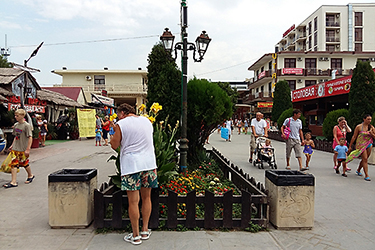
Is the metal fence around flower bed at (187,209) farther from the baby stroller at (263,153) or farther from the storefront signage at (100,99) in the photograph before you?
the storefront signage at (100,99)

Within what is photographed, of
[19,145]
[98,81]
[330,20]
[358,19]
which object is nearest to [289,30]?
[330,20]

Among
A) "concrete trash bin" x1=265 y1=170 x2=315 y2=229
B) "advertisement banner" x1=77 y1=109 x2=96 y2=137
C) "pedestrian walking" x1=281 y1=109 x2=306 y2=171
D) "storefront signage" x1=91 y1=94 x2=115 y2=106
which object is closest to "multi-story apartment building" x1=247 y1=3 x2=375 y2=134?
"storefront signage" x1=91 y1=94 x2=115 y2=106

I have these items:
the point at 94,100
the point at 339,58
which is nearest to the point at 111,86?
the point at 94,100

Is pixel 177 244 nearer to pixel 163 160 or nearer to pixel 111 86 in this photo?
pixel 163 160

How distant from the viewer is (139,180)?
3703mm

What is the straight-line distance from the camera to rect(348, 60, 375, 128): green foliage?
12.9 metres

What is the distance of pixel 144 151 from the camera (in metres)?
3.74

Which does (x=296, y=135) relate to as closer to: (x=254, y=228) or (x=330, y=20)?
(x=254, y=228)

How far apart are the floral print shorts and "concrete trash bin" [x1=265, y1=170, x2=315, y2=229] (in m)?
1.73

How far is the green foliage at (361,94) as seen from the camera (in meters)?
12.9

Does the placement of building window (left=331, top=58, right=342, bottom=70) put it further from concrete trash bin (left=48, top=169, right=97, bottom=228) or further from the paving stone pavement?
concrete trash bin (left=48, top=169, right=97, bottom=228)

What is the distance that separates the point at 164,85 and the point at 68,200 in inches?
152

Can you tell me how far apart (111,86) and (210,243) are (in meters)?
41.6

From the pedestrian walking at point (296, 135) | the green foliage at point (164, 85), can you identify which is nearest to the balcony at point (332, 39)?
the pedestrian walking at point (296, 135)
